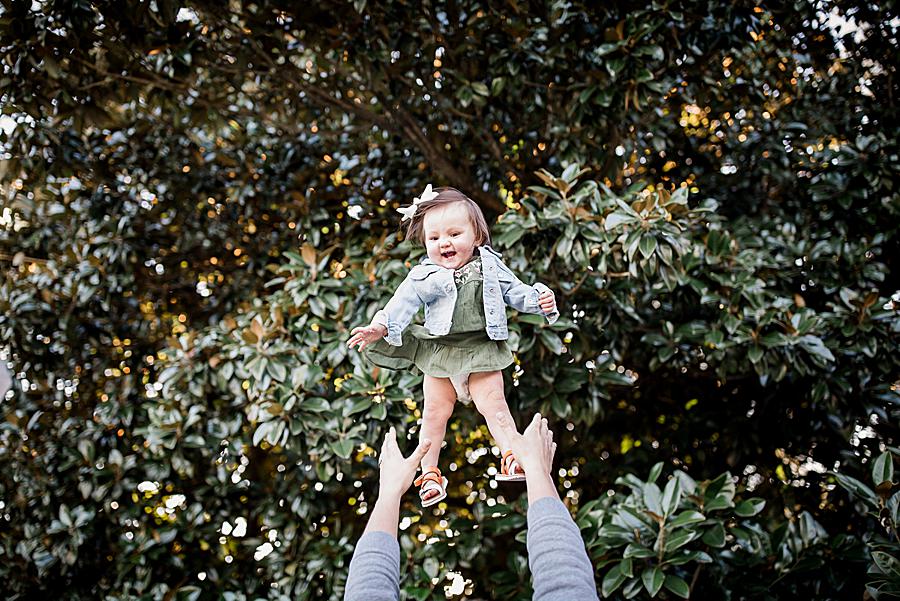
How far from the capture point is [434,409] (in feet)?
5.45

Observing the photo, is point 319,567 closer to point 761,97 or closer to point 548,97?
point 548,97

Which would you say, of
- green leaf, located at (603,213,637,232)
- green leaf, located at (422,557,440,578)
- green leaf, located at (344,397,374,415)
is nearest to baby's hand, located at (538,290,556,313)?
green leaf, located at (603,213,637,232)

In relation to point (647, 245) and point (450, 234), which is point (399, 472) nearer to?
point (450, 234)

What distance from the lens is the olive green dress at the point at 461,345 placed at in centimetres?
160

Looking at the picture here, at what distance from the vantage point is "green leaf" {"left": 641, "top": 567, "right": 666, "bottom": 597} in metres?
2.91

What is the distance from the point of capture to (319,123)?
4.54 meters

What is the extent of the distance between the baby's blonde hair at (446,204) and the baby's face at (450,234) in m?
0.01

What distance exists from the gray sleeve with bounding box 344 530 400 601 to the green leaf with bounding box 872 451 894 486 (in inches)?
87.0

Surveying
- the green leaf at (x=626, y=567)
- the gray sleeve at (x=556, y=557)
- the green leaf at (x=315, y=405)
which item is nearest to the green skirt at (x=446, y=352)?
the gray sleeve at (x=556, y=557)

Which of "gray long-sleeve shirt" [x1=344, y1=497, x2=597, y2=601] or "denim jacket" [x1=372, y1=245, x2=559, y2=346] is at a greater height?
"denim jacket" [x1=372, y1=245, x2=559, y2=346]

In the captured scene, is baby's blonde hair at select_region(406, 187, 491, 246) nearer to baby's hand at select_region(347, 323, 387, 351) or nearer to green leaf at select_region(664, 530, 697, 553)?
baby's hand at select_region(347, 323, 387, 351)

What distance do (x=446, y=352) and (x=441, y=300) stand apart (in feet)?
0.35

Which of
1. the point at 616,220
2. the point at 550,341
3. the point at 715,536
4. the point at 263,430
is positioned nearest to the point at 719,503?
the point at 715,536

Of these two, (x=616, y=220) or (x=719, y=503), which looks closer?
(x=616, y=220)
